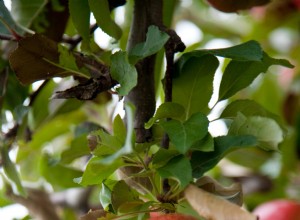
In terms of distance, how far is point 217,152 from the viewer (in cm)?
53

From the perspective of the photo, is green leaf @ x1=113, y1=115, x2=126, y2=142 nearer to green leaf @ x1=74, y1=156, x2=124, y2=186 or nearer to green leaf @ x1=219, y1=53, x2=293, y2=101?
green leaf @ x1=74, y1=156, x2=124, y2=186

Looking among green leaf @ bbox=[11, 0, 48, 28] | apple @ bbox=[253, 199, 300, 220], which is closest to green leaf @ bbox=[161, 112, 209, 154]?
green leaf @ bbox=[11, 0, 48, 28]

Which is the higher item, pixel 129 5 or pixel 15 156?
pixel 129 5

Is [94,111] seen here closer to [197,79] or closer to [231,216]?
[197,79]

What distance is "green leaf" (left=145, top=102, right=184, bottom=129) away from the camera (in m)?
0.54

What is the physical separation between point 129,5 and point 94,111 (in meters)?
0.22

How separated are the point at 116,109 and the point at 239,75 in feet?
1.08

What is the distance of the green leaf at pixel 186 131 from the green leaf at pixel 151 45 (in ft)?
0.20

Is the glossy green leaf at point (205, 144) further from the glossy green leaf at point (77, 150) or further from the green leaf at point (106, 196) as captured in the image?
the glossy green leaf at point (77, 150)

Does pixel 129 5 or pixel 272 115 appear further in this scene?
pixel 129 5

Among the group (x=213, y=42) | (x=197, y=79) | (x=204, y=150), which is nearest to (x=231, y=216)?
(x=204, y=150)

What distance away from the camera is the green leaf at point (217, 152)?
52 centimetres

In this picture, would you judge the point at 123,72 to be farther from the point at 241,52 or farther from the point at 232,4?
the point at 232,4

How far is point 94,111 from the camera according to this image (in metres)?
1.01
